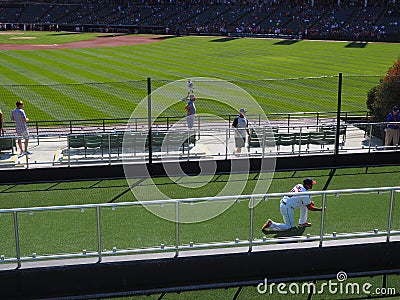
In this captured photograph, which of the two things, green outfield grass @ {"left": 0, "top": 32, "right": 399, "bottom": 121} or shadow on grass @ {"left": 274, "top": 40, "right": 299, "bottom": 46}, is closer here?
green outfield grass @ {"left": 0, "top": 32, "right": 399, "bottom": 121}

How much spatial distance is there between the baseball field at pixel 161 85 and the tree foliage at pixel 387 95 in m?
1.74

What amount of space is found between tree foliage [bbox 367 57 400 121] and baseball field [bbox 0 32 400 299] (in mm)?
1745

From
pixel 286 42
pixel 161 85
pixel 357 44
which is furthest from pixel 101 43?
pixel 161 85

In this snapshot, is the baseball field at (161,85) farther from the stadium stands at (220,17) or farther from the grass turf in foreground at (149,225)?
the stadium stands at (220,17)

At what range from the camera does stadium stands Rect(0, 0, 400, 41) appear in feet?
204

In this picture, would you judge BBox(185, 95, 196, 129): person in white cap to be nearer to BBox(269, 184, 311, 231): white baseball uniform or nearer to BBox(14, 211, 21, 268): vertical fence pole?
BBox(269, 184, 311, 231): white baseball uniform

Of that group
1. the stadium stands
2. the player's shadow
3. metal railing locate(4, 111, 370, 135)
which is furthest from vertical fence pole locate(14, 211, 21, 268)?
the stadium stands

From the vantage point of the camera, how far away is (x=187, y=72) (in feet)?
111

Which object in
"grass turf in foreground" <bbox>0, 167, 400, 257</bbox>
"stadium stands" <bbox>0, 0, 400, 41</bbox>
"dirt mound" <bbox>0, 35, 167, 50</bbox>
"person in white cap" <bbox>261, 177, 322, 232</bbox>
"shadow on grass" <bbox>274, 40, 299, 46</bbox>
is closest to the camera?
"grass turf in foreground" <bbox>0, 167, 400, 257</bbox>

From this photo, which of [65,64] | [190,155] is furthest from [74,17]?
[190,155]

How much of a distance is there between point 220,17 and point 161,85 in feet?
167

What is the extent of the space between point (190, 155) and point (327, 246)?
5976 millimetres

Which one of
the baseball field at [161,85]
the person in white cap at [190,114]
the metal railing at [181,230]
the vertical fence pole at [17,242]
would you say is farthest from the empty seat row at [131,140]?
the vertical fence pole at [17,242]

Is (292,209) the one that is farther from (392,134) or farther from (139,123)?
(139,123)
